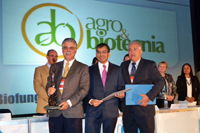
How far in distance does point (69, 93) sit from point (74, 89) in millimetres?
69

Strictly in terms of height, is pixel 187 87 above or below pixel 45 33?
below

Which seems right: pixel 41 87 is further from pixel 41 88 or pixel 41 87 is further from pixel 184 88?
pixel 184 88

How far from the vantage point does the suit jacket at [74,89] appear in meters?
2.46

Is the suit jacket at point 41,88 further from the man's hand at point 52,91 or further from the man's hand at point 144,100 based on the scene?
the man's hand at point 144,100

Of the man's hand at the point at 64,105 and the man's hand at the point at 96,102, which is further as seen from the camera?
the man's hand at the point at 96,102

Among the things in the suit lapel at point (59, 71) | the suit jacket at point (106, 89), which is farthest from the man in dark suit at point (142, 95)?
the suit lapel at point (59, 71)

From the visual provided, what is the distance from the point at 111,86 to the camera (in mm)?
2734

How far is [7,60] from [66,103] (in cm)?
333

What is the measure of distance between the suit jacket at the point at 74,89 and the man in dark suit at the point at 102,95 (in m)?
0.18

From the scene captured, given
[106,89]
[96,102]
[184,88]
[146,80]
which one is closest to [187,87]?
[184,88]

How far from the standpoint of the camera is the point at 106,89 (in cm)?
271

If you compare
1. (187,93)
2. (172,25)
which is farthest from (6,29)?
(172,25)

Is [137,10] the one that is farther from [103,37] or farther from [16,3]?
[16,3]

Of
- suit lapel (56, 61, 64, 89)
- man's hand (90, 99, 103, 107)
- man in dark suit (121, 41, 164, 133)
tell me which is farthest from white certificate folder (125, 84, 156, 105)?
suit lapel (56, 61, 64, 89)
